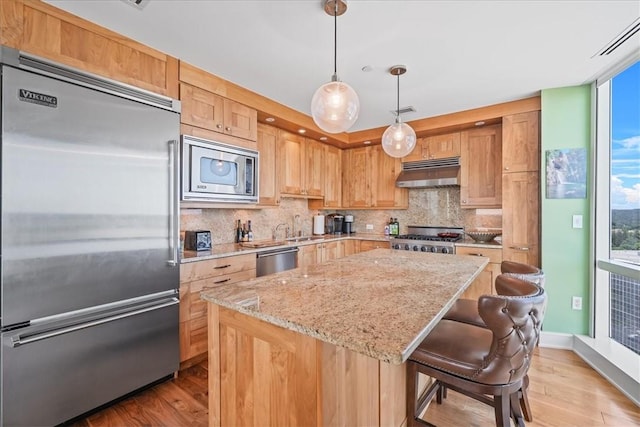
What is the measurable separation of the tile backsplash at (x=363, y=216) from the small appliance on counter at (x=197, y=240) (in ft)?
0.54

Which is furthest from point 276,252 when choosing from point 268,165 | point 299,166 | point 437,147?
point 437,147

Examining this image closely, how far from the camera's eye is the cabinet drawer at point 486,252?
10.4 feet

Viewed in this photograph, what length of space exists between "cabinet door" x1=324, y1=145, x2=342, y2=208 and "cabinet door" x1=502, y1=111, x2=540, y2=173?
7.50 ft

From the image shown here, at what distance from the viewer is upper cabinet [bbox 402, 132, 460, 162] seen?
375cm

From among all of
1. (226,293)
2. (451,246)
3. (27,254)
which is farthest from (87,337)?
(451,246)

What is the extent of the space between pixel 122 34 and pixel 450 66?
2452 mm

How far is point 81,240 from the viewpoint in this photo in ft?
5.59

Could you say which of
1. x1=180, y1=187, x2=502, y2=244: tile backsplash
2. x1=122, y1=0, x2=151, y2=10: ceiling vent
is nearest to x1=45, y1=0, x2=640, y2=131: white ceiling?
x1=122, y1=0, x2=151, y2=10: ceiling vent

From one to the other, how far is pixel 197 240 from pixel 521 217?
330 centimetres

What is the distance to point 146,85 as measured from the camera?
2.11 m

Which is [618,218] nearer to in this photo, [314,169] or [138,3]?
[314,169]

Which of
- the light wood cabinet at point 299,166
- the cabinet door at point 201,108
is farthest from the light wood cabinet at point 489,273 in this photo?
the cabinet door at point 201,108

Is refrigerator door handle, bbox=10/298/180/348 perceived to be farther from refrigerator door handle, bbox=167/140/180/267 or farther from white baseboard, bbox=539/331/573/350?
white baseboard, bbox=539/331/573/350

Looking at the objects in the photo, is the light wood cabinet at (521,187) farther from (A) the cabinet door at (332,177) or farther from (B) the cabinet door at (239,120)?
(B) the cabinet door at (239,120)
